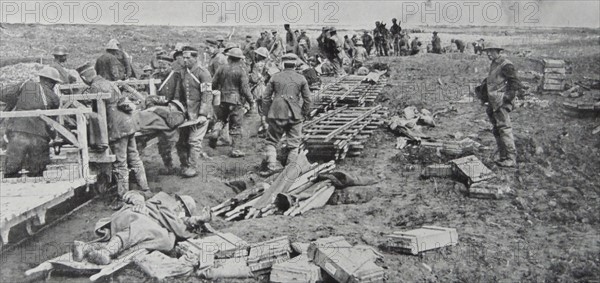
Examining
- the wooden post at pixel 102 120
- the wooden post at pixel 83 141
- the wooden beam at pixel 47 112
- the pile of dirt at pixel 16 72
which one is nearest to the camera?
the wooden beam at pixel 47 112

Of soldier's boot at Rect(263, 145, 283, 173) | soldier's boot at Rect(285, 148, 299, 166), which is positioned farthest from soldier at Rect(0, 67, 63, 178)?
soldier's boot at Rect(285, 148, 299, 166)

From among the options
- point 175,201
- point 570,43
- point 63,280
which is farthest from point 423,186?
point 570,43

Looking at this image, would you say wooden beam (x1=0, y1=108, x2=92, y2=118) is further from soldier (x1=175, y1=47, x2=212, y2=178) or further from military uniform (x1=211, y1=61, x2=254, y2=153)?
military uniform (x1=211, y1=61, x2=254, y2=153)

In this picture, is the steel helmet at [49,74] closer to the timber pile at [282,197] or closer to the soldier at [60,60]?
the soldier at [60,60]

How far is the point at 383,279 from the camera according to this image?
15.6 feet

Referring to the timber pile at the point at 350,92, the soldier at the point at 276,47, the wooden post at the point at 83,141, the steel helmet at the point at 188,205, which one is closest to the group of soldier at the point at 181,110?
the wooden post at the point at 83,141

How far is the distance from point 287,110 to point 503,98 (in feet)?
10.5

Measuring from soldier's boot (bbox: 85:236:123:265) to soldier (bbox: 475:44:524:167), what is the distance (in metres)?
5.78

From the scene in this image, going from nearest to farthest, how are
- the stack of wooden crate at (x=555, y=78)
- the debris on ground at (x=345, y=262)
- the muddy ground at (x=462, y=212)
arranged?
the debris on ground at (x=345, y=262) → the muddy ground at (x=462, y=212) → the stack of wooden crate at (x=555, y=78)

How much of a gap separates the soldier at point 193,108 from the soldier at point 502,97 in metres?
4.28

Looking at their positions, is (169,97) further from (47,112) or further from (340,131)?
(340,131)

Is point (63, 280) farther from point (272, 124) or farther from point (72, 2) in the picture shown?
point (72, 2)

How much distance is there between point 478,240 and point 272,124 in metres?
3.51

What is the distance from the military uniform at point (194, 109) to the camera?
7910 millimetres
